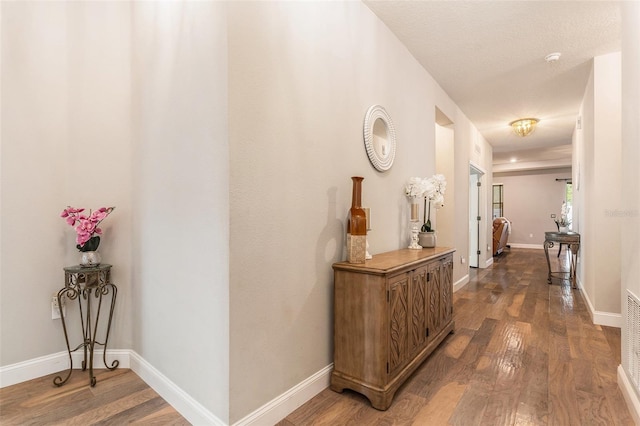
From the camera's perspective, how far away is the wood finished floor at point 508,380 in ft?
5.62

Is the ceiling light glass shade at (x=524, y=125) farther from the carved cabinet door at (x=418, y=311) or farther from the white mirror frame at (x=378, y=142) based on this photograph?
the carved cabinet door at (x=418, y=311)

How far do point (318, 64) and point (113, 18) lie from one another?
5.31 feet

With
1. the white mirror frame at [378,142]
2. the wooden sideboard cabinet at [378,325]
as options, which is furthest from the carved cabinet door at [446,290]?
the white mirror frame at [378,142]

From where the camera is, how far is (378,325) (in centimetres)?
179

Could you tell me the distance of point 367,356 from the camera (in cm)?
184

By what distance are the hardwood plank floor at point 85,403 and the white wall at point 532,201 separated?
443 inches

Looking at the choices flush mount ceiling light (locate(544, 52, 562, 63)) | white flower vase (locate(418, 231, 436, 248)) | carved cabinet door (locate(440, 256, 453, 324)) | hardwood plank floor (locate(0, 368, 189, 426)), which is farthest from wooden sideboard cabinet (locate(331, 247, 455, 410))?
flush mount ceiling light (locate(544, 52, 562, 63))

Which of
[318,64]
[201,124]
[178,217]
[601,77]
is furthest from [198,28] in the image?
[601,77]

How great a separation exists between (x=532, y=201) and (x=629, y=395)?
32.4ft

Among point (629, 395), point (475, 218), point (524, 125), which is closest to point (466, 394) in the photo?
point (629, 395)

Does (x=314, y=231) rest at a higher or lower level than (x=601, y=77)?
lower

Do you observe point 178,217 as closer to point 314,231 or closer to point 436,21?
point 314,231

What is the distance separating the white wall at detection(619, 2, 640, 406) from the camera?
1.74m

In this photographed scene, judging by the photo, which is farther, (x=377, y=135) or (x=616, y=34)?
(x=616, y=34)
